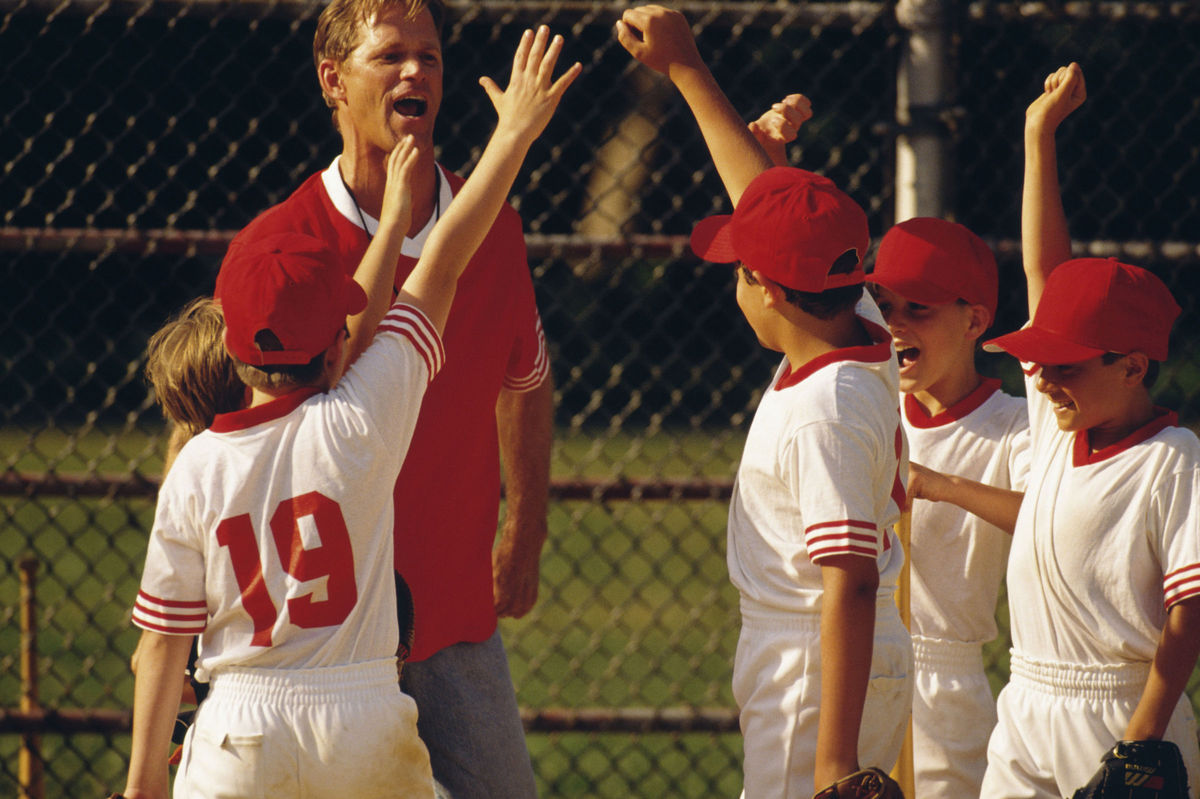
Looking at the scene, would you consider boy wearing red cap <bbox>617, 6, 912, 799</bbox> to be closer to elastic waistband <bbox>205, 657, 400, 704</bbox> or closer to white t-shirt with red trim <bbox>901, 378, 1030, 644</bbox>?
white t-shirt with red trim <bbox>901, 378, 1030, 644</bbox>

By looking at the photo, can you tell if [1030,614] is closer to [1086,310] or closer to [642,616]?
[1086,310]

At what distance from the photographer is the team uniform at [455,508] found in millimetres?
2596

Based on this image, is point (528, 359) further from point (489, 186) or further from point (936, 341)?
point (936, 341)

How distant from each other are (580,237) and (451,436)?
1078 mm

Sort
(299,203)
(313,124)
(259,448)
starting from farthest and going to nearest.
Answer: (313,124)
(299,203)
(259,448)

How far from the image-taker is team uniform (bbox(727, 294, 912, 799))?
216cm

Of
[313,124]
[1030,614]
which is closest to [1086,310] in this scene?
[1030,614]

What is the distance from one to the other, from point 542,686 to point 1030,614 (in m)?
3.46

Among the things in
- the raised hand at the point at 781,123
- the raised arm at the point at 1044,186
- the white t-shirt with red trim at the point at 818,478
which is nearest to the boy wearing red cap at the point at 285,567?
the white t-shirt with red trim at the point at 818,478

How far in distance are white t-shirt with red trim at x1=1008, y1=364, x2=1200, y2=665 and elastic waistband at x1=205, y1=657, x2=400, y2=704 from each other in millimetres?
1194

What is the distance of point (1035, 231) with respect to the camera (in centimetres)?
263

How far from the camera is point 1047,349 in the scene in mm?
2379

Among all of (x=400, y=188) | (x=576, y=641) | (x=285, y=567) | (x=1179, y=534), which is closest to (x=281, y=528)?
(x=285, y=567)

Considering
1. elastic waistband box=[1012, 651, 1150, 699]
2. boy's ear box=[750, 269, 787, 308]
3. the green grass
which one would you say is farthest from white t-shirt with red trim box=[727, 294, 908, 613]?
the green grass
